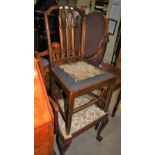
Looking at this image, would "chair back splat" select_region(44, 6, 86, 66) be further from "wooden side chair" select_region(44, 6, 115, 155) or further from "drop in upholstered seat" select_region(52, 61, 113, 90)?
"drop in upholstered seat" select_region(52, 61, 113, 90)

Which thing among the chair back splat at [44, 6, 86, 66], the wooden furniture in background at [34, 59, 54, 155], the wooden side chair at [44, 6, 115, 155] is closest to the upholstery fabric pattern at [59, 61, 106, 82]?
the wooden side chair at [44, 6, 115, 155]

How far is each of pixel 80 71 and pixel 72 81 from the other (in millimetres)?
181

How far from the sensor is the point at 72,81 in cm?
105

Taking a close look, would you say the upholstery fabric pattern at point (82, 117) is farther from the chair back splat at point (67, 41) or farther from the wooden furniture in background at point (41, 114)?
the chair back splat at point (67, 41)

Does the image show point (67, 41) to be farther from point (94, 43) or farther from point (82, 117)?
point (82, 117)

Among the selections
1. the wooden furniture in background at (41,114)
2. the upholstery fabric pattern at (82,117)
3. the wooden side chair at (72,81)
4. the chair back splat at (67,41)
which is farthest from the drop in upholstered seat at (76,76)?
the upholstery fabric pattern at (82,117)

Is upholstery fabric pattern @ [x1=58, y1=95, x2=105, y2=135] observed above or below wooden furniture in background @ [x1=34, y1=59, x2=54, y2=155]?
below

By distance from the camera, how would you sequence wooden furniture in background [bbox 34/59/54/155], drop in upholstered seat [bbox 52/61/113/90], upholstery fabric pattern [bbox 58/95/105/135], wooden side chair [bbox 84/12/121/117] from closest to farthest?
1. wooden furniture in background [bbox 34/59/54/155]
2. drop in upholstered seat [bbox 52/61/113/90]
3. upholstery fabric pattern [bbox 58/95/105/135]
4. wooden side chair [bbox 84/12/121/117]

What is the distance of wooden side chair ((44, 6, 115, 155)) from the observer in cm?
106

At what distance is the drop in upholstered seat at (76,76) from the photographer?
1.04m
